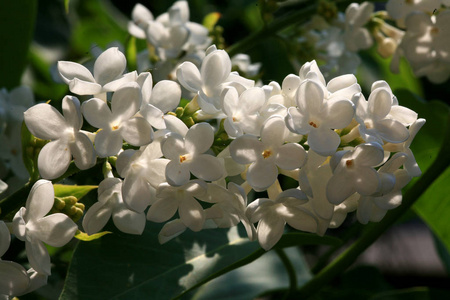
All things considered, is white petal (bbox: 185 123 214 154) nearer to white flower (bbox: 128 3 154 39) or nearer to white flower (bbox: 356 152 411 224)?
white flower (bbox: 356 152 411 224)

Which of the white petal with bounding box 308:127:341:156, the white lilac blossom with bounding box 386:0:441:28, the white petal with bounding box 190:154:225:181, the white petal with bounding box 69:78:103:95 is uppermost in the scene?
the white petal with bounding box 69:78:103:95

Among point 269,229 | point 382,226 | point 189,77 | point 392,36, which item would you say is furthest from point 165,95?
point 392,36

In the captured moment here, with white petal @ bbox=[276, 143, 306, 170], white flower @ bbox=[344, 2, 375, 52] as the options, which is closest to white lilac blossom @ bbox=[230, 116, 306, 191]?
white petal @ bbox=[276, 143, 306, 170]

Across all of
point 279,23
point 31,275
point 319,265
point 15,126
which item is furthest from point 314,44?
point 31,275

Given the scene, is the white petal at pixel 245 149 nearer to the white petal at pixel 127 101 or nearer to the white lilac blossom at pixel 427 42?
the white petal at pixel 127 101

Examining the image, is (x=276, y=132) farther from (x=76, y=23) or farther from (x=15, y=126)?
(x=76, y=23)

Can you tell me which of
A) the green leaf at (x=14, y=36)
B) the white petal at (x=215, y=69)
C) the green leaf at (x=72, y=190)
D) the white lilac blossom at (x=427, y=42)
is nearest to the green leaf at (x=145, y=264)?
the green leaf at (x=72, y=190)
